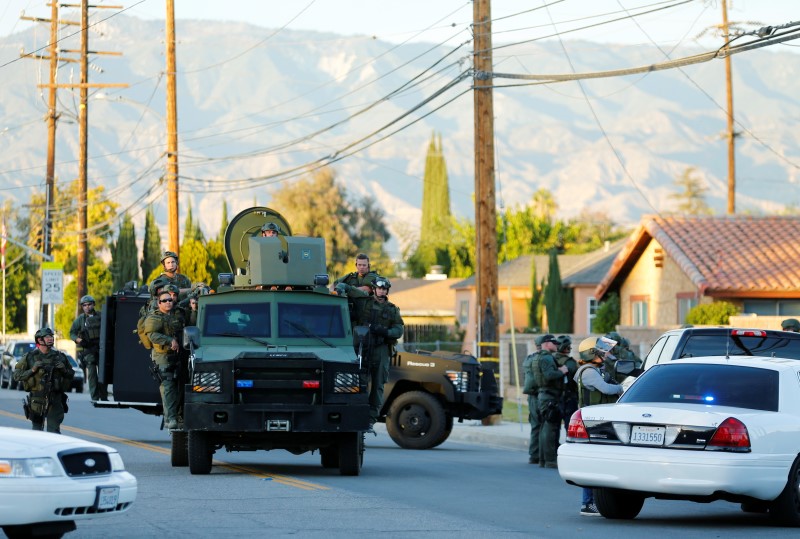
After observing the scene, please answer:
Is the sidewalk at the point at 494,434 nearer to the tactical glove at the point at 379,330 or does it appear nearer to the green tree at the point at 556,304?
the tactical glove at the point at 379,330

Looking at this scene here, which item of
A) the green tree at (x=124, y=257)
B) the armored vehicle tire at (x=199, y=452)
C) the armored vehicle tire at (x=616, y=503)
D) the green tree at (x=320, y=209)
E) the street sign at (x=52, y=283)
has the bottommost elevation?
the armored vehicle tire at (x=616, y=503)

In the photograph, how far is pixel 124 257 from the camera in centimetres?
9000

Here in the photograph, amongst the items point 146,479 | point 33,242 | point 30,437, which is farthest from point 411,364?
point 33,242

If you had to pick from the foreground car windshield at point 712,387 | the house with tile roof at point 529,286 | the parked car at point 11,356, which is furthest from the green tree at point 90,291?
the foreground car windshield at point 712,387

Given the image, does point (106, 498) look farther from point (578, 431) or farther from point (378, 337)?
point (378, 337)

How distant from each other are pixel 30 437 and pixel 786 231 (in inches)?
1374

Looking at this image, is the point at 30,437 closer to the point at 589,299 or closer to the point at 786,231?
the point at 786,231

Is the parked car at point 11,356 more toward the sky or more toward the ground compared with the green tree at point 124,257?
more toward the ground

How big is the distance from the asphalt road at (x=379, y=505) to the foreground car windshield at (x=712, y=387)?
45.0 inches

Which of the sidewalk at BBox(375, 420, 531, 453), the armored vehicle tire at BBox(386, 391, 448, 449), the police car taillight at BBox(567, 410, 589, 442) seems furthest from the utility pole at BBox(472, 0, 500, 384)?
the police car taillight at BBox(567, 410, 589, 442)

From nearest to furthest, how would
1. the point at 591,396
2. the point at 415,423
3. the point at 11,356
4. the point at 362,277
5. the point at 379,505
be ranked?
the point at 379,505
the point at 591,396
the point at 362,277
the point at 415,423
the point at 11,356

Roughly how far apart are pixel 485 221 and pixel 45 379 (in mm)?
10789

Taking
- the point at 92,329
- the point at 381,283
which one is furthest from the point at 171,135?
the point at 381,283

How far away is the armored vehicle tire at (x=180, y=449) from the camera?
19.8m
